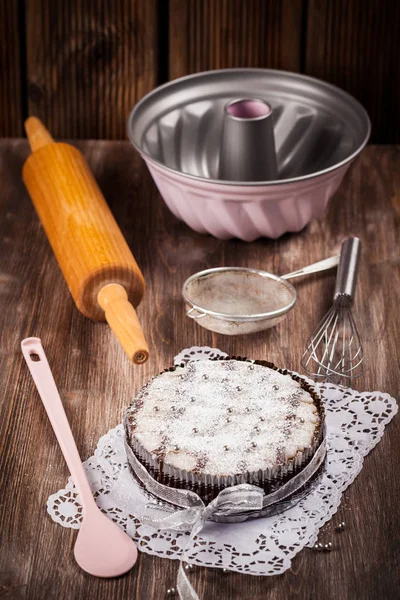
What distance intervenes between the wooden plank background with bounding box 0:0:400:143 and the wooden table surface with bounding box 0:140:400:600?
0.09 m

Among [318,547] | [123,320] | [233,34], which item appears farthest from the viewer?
[233,34]

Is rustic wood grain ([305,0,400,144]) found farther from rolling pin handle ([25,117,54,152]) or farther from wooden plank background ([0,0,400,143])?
rolling pin handle ([25,117,54,152])

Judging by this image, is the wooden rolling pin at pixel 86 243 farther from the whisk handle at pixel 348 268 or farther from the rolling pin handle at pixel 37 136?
the whisk handle at pixel 348 268

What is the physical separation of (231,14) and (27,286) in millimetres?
556

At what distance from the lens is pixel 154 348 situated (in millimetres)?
981

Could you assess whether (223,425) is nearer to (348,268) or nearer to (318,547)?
(318,547)

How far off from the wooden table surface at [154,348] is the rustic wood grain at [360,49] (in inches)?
3.9

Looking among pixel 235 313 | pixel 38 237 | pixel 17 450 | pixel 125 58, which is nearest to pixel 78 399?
pixel 17 450

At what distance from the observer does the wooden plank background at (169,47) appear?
1336 mm

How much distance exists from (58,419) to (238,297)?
311 mm

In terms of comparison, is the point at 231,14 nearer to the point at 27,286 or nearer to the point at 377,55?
the point at 377,55

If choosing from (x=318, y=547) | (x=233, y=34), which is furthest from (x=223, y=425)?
(x=233, y=34)

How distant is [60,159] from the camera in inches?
46.0

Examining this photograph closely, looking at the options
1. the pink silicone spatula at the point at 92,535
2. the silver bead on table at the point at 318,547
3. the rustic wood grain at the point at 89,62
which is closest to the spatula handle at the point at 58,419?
the pink silicone spatula at the point at 92,535
